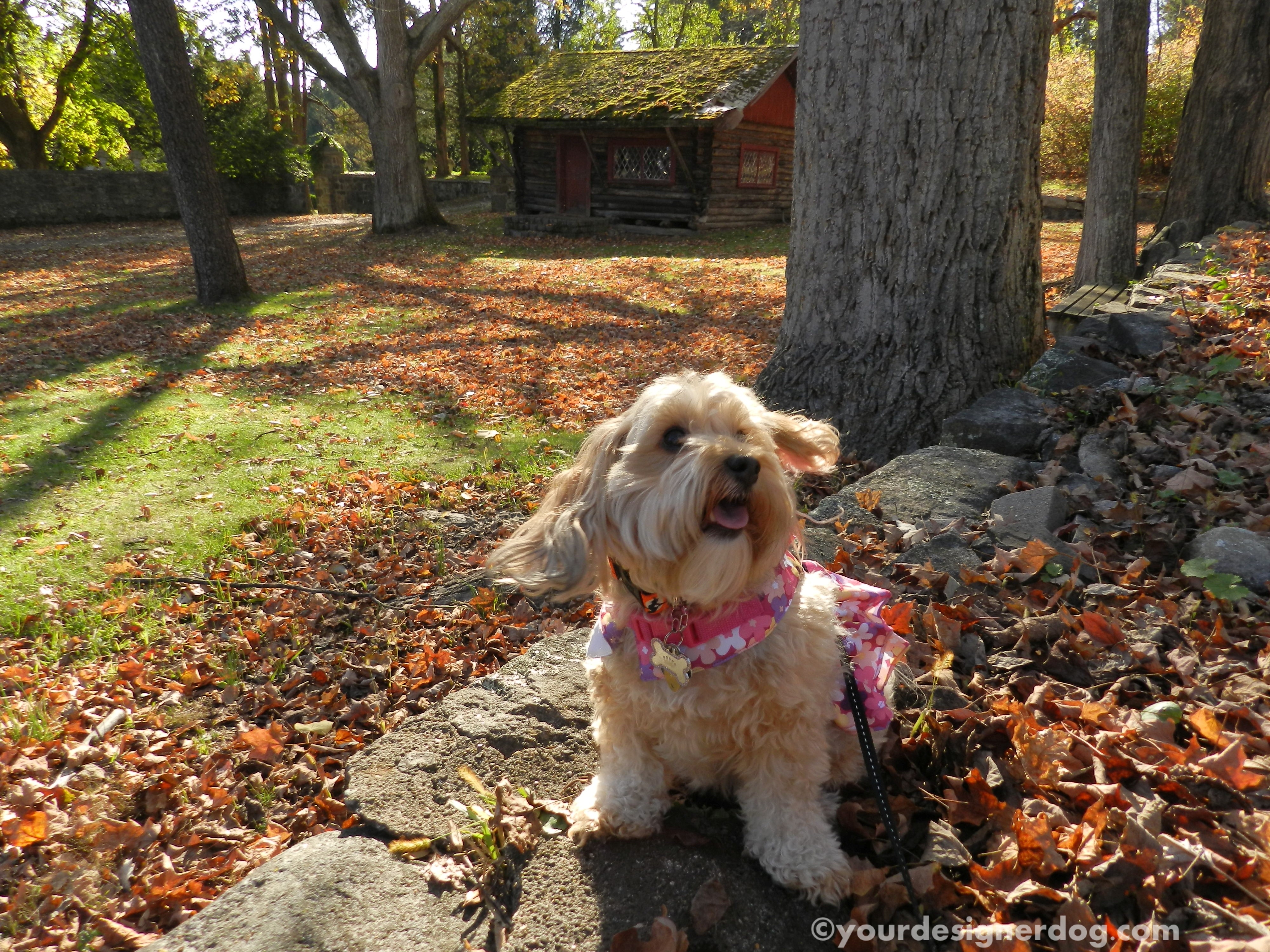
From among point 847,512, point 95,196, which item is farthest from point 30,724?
point 95,196

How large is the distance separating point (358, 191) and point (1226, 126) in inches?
1423

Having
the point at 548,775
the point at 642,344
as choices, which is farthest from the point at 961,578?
the point at 642,344

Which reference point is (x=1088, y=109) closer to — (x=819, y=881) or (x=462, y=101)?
(x=819, y=881)

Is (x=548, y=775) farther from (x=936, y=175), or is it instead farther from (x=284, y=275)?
(x=284, y=275)

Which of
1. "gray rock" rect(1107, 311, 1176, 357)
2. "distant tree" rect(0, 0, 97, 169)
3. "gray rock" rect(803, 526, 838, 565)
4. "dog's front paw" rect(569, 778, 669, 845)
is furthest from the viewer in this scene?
"distant tree" rect(0, 0, 97, 169)

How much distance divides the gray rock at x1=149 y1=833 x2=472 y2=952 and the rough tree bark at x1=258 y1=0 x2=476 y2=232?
73.4 ft

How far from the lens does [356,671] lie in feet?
13.2

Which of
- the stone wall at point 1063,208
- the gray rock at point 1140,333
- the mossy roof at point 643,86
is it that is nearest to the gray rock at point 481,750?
the gray rock at point 1140,333

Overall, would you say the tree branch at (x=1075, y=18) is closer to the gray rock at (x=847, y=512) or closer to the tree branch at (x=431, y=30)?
the gray rock at (x=847, y=512)

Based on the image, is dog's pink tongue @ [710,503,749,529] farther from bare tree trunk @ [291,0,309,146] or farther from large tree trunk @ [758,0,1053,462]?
bare tree trunk @ [291,0,309,146]

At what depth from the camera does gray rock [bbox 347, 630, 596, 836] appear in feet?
9.23

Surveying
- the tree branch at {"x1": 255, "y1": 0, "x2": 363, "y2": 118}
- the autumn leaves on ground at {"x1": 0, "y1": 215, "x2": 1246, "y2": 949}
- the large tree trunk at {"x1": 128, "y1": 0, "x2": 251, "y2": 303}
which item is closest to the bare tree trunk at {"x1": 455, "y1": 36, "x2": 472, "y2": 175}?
the tree branch at {"x1": 255, "y1": 0, "x2": 363, "y2": 118}

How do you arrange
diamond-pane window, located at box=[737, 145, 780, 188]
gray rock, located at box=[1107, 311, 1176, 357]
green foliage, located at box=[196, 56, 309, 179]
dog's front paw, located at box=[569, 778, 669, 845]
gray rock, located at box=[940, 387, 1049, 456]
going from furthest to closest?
green foliage, located at box=[196, 56, 309, 179]
diamond-pane window, located at box=[737, 145, 780, 188]
gray rock, located at box=[1107, 311, 1176, 357]
gray rock, located at box=[940, 387, 1049, 456]
dog's front paw, located at box=[569, 778, 669, 845]

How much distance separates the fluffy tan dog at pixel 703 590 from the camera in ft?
7.39
